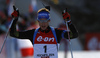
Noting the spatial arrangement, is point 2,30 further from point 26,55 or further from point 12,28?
point 12,28

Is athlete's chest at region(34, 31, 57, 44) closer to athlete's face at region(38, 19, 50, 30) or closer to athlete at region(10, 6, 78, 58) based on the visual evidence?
athlete at region(10, 6, 78, 58)

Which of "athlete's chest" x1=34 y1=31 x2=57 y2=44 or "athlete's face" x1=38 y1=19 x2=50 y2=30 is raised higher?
"athlete's face" x1=38 y1=19 x2=50 y2=30

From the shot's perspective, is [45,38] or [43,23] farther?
[45,38]

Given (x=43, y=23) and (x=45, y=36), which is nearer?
(x=43, y=23)

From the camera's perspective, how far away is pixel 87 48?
54.1ft

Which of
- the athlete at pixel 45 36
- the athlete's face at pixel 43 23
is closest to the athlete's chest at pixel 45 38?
the athlete at pixel 45 36

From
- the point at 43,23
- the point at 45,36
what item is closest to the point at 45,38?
the point at 45,36

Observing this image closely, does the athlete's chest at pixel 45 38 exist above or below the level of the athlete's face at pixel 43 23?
below

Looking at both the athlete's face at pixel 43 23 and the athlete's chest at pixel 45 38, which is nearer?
Answer: the athlete's face at pixel 43 23

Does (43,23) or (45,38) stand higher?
(43,23)

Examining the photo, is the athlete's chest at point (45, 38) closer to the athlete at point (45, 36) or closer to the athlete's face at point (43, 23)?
the athlete at point (45, 36)

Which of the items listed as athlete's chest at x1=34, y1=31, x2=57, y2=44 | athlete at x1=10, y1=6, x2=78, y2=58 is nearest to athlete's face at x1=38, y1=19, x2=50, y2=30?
athlete at x1=10, y1=6, x2=78, y2=58

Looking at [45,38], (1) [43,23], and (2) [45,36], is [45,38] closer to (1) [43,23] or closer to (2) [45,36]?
(2) [45,36]

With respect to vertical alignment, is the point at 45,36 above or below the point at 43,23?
below
